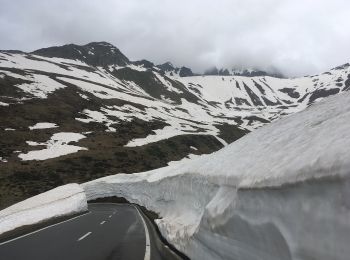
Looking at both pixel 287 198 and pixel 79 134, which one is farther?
pixel 79 134

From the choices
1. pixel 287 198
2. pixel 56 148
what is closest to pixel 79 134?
pixel 56 148

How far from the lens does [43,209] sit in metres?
26.1

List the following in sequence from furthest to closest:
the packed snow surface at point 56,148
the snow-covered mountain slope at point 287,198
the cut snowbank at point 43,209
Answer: the packed snow surface at point 56,148 < the cut snowbank at point 43,209 < the snow-covered mountain slope at point 287,198

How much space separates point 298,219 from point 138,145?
278 feet

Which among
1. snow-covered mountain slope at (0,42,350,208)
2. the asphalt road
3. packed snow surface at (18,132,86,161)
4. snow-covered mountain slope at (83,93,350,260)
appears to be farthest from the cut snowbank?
packed snow surface at (18,132,86,161)

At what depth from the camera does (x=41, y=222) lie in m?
24.2

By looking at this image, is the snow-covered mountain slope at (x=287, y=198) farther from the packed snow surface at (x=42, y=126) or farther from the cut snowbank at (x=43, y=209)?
the packed snow surface at (x=42, y=126)

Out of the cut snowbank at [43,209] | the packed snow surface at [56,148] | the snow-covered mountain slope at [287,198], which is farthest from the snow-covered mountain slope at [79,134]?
the snow-covered mountain slope at [287,198]

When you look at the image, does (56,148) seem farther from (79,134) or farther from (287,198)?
(287,198)

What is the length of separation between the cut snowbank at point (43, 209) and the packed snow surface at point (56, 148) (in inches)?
1111

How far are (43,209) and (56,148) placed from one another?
50397mm

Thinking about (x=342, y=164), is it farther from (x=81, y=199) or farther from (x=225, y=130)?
(x=225, y=130)

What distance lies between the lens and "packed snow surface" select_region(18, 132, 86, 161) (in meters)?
69.0

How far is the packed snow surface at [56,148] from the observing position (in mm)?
69000
